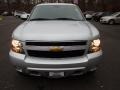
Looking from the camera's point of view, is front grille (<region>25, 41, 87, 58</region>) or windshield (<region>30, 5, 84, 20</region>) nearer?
front grille (<region>25, 41, 87, 58</region>)

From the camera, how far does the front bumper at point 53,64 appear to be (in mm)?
5109

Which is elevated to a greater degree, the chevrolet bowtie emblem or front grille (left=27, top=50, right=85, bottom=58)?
the chevrolet bowtie emblem

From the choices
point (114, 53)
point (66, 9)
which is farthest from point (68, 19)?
point (114, 53)

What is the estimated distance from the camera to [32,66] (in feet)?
16.9

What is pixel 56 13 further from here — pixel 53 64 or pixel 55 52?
pixel 53 64

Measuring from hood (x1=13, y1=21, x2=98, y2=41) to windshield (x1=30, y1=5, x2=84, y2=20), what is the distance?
2.35 feet

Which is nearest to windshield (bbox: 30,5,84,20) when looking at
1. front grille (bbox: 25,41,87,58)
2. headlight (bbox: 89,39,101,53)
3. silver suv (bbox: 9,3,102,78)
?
silver suv (bbox: 9,3,102,78)

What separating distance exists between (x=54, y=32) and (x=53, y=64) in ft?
2.40

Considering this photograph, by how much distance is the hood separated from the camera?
528 cm

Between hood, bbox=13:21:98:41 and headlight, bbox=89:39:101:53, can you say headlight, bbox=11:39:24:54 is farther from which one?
headlight, bbox=89:39:101:53

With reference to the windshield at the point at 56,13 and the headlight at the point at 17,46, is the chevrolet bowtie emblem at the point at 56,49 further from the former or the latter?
the windshield at the point at 56,13

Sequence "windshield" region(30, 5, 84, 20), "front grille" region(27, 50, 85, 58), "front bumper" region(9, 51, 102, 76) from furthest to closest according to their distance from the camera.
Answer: "windshield" region(30, 5, 84, 20) < "front grille" region(27, 50, 85, 58) < "front bumper" region(9, 51, 102, 76)

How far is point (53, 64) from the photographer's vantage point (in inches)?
200

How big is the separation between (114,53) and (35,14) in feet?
10.8
